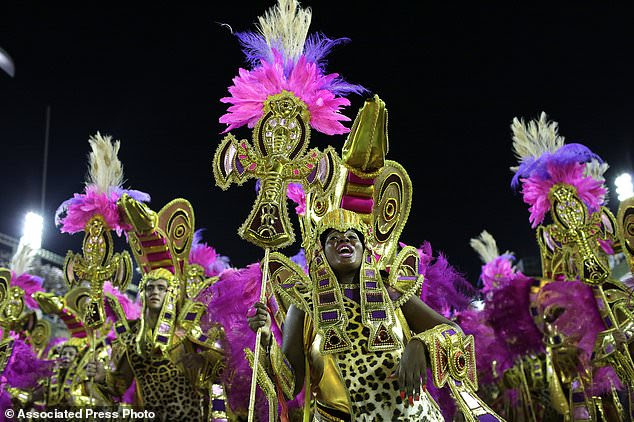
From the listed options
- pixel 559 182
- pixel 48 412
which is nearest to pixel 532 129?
pixel 559 182

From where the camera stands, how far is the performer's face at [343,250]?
3242mm

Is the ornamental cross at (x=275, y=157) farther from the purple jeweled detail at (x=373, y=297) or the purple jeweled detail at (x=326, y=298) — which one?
the purple jeweled detail at (x=373, y=297)

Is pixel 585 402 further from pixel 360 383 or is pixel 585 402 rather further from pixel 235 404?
pixel 360 383

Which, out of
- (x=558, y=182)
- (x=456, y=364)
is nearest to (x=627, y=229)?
(x=558, y=182)

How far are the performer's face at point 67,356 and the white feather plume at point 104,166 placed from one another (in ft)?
8.08

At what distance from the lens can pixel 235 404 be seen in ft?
17.4

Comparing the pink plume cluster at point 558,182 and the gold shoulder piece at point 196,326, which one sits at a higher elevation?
the pink plume cluster at point 558,182

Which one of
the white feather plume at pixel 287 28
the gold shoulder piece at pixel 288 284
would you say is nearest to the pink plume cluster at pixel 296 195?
the gold shoulder piece at pixel 288 284

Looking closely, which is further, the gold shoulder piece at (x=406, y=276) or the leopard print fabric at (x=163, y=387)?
the leopard print fabric at (x=163, y=387)

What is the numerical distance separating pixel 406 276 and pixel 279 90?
1.45 meters

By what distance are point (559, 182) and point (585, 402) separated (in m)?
2.31

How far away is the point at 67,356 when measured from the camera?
7.21 meters

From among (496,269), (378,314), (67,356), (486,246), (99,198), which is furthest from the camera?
(486,246)

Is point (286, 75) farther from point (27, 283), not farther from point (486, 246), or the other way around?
point (486, 246)
